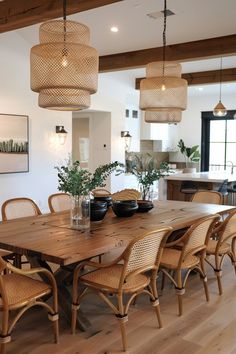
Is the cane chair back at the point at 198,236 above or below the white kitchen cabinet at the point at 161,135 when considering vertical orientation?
below

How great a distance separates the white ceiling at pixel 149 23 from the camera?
4727 mm

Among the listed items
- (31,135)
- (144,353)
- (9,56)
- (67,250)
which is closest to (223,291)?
(144,353)

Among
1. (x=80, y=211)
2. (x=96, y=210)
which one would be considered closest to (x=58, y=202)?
(x=96, y=210)

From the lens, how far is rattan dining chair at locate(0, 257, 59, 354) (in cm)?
233

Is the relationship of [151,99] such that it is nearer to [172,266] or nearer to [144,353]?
[172,266]

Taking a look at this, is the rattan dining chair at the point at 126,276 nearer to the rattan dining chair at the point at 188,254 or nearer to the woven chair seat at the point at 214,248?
the rattan dining chair at the point at 188,254

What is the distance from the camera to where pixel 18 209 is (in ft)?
13.2

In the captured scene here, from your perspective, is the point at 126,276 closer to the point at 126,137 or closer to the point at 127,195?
the point at 127,195

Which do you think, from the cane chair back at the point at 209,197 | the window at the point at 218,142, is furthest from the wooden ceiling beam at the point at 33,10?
the window at the point at 218,142

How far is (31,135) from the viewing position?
22.5 ft

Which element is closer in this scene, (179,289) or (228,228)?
(179,289)

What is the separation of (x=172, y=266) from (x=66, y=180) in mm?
1148

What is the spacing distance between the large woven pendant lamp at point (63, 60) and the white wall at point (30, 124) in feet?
11.4

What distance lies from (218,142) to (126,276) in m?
9.12
